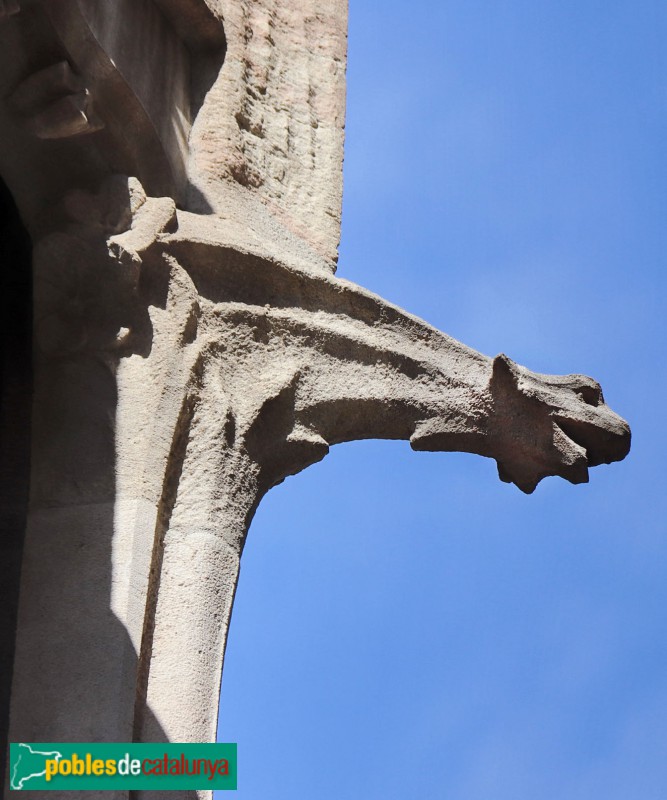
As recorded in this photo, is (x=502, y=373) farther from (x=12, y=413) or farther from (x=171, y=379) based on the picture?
(x=12, y=413)

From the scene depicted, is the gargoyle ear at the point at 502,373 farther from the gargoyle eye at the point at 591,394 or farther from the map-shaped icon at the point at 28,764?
the map-shaped icon at the point at 28,764

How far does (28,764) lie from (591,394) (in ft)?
7.94

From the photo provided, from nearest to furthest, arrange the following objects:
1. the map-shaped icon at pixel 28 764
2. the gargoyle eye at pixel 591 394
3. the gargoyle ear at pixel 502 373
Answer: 1. the map-shaped icon at pixel 28 764
2. the gargoyle ear at pixel 502 373
3. the gargoyle eye at pixel 591 394

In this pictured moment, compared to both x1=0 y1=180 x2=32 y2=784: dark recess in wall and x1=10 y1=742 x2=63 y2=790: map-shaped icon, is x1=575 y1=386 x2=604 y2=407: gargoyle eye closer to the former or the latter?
x1=0 y1=180 x2=32 y2=784: dark recess in wall

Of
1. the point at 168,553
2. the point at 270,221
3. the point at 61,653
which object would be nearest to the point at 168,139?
the point at 270,221

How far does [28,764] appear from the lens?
428cm

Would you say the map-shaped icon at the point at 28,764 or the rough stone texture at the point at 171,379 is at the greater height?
the rough stone texture at the point at 171,379

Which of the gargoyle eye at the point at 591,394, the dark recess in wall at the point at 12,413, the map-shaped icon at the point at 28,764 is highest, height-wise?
the gargoyle eye at the point at 591,394

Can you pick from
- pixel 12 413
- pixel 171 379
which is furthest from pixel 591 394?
pixel 12 413

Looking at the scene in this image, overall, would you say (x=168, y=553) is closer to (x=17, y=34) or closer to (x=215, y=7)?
(x=17, y=34)

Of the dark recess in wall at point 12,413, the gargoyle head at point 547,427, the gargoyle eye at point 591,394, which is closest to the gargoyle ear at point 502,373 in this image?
the gargoyle head at point 547,427

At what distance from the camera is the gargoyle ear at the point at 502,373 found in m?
5.70

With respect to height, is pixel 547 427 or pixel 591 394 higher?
pixel 591 394

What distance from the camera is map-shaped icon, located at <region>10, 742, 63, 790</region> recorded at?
14.0 ft
